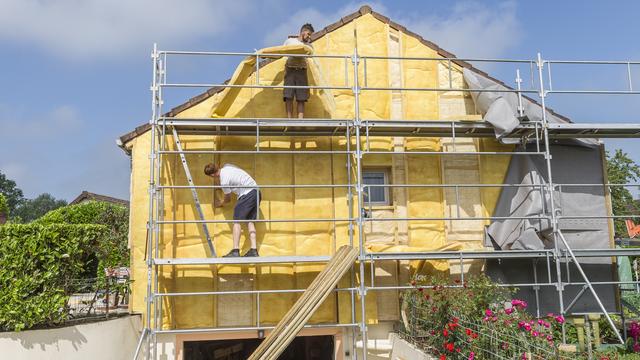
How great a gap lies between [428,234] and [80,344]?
5494mm

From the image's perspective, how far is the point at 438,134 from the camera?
9.23 meters

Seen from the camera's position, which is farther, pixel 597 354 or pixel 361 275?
pixel 361 275

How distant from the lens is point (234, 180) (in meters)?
8.33

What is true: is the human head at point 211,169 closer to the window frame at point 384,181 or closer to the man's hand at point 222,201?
the man's hand at point 222,201

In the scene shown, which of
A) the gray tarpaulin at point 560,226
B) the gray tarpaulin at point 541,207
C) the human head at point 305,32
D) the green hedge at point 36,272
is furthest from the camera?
the human head at point 305,32

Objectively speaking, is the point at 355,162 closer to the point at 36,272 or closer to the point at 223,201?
the point at 223,201

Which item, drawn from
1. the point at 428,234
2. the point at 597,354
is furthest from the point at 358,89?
the point at 597,354

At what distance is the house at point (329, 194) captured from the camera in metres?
8.65

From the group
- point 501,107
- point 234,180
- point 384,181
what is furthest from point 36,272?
point 501,107

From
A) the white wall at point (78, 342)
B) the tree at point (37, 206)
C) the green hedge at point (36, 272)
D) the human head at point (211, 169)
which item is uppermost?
the tree at point (37, 206)

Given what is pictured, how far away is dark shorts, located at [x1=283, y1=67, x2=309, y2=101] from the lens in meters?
8.99

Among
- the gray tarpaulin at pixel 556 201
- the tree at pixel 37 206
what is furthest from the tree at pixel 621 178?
the tree at pixel 37 206

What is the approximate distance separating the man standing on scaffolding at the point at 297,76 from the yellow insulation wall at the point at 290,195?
0.81 ft

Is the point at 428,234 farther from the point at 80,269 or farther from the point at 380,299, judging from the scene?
the point at 80,269
